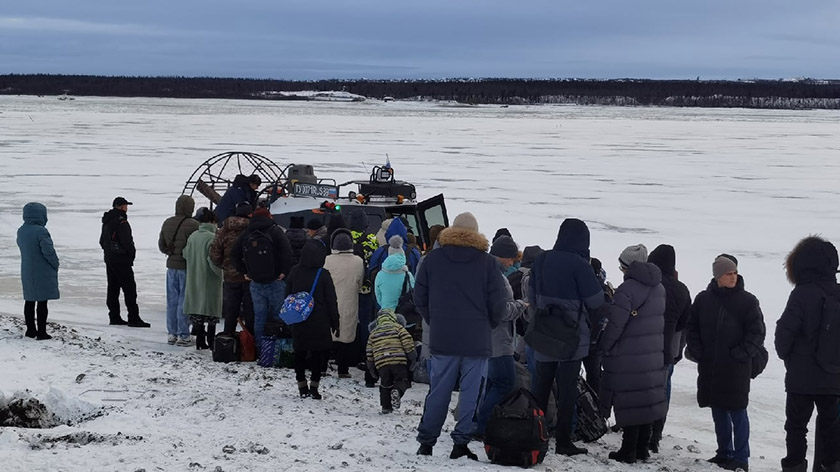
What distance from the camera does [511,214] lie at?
1870 centimetres

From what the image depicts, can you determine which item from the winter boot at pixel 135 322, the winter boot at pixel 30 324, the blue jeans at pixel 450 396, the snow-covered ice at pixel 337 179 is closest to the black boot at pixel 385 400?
the snow-covered ice at pixel 337 179

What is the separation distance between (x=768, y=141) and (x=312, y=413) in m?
41.0

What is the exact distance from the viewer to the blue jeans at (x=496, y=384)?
231 inches

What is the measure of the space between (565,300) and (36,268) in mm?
4921

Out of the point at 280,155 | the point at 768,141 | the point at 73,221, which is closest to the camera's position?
the point at 73,221

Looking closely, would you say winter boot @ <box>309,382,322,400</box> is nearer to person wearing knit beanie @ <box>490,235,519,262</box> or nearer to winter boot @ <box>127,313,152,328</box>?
person wearing knit beanie @ <box>490,235,519,262</box>

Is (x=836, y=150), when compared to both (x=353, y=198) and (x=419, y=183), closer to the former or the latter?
(x=419, y=183)

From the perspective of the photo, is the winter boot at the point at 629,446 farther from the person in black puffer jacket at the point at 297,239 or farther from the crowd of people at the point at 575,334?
the person in black puffer jacket at the point at 297,239

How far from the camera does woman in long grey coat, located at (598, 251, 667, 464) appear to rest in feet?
18.5

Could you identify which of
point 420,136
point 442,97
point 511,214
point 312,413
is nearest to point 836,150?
point 420,136

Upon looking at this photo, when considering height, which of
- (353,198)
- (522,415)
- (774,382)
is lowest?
(774,382)

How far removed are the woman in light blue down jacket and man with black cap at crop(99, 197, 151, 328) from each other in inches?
126

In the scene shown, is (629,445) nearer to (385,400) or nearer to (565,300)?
(565,300)

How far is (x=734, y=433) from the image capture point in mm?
6059
